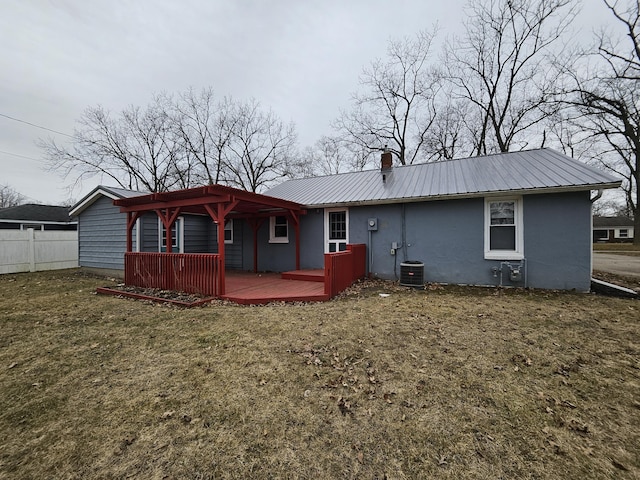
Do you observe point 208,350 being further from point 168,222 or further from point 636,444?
point 168,222

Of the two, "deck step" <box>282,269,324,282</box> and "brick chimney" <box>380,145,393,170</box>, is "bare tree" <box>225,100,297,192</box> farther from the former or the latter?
"deck step" <box>282,269,324,282</box>

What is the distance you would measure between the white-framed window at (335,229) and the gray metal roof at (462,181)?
500 mm

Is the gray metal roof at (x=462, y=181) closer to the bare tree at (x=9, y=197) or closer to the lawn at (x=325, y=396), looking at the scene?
the lawn at (x=325, y=396)

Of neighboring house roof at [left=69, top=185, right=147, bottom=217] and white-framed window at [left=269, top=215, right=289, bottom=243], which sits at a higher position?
neighboring house roof at [left=69, top=185, right=147, bottom=217]

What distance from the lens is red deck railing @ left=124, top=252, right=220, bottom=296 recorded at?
6727 millimetres

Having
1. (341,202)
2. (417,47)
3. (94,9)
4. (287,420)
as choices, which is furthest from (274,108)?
(287,420)

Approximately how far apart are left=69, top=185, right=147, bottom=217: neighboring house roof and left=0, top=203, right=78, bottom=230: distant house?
993 centimetres

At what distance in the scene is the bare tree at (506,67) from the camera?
15531 mm

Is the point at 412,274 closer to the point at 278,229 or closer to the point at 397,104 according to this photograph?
the point at 278,229

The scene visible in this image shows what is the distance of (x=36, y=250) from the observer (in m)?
12.3

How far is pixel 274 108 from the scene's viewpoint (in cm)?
2262

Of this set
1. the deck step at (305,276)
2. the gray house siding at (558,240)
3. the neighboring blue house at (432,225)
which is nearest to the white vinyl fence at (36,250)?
the neighboring blue house at (432,225)

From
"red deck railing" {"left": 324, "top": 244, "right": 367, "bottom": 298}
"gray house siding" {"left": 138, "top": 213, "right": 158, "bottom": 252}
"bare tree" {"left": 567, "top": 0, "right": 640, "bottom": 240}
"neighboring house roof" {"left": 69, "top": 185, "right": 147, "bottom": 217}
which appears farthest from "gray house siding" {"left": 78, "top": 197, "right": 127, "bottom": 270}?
"bare tree" {"left": 567, "top": 0, "right": 640, "bottom": 240}

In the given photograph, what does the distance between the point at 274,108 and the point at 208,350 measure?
74.5 ft
